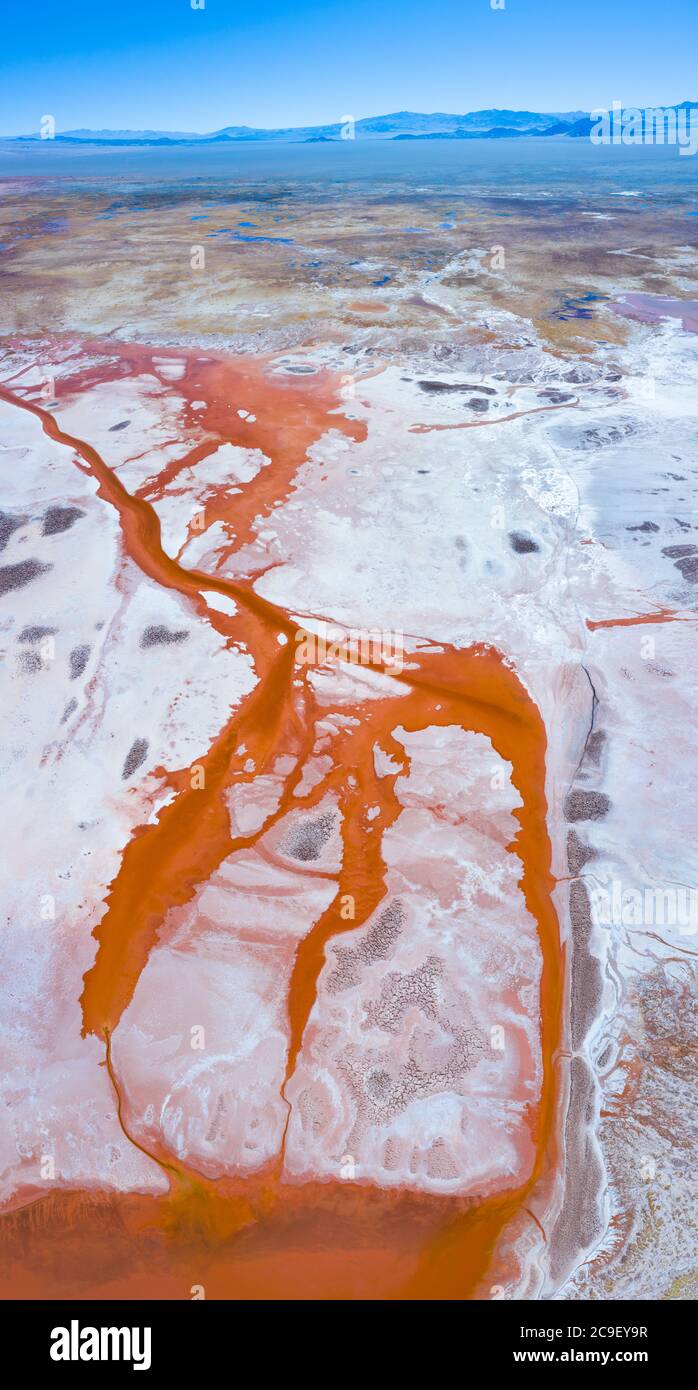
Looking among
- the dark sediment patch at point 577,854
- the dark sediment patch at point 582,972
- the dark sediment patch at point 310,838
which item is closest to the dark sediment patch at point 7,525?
the dark sediment patch at point 310,838

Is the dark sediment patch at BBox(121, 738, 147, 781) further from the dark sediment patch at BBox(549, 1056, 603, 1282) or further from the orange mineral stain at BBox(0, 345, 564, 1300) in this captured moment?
the dark sediment patch at BBox(549, 1056, 603, 1282)

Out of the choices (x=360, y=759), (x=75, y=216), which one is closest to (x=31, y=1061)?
(x=360, y=759)

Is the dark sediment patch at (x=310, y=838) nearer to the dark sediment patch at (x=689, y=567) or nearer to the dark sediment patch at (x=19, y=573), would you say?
the dark sediment patch at (x=19, y=573)

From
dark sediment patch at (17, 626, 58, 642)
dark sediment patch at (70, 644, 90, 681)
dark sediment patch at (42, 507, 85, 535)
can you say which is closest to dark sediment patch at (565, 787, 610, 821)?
dark sediment patch at (70, 644, 90, 681)

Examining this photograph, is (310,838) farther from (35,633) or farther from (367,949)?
(35,633)

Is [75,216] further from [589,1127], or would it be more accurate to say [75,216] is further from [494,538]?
[589,1127]

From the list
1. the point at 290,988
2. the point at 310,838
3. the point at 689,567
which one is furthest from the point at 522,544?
the point at 290,988

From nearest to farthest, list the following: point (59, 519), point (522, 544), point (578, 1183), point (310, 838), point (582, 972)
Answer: point (578, 1183), point (582, 972), point (310, 838), point (522, 544), point (59, 519)
